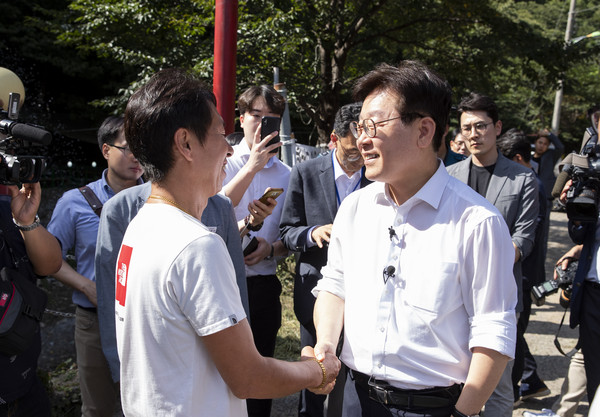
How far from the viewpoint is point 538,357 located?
5676mm

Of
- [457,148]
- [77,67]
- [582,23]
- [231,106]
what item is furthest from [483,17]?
[582,23]

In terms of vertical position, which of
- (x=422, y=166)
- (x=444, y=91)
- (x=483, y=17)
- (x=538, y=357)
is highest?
(x=483, y=17)

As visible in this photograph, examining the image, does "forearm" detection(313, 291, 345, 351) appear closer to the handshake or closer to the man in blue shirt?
the handshake

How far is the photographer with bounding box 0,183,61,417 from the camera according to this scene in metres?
2.40

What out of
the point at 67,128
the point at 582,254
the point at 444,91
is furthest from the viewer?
the point at 67,128

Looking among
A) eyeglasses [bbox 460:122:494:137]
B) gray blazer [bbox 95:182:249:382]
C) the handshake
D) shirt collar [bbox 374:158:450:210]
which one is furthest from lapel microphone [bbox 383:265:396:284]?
eyeglasses [bbox 460:122:494:137]

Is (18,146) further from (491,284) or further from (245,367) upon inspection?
(491,284)

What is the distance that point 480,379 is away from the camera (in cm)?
180

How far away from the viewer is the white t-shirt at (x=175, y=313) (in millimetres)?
1480

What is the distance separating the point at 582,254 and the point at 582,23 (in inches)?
1096

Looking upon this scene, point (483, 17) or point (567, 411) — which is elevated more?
point (483, 17)

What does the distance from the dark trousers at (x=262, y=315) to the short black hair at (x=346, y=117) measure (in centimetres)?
108

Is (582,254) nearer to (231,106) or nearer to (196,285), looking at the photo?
(231,106)

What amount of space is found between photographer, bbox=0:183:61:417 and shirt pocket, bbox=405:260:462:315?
1.80 m
